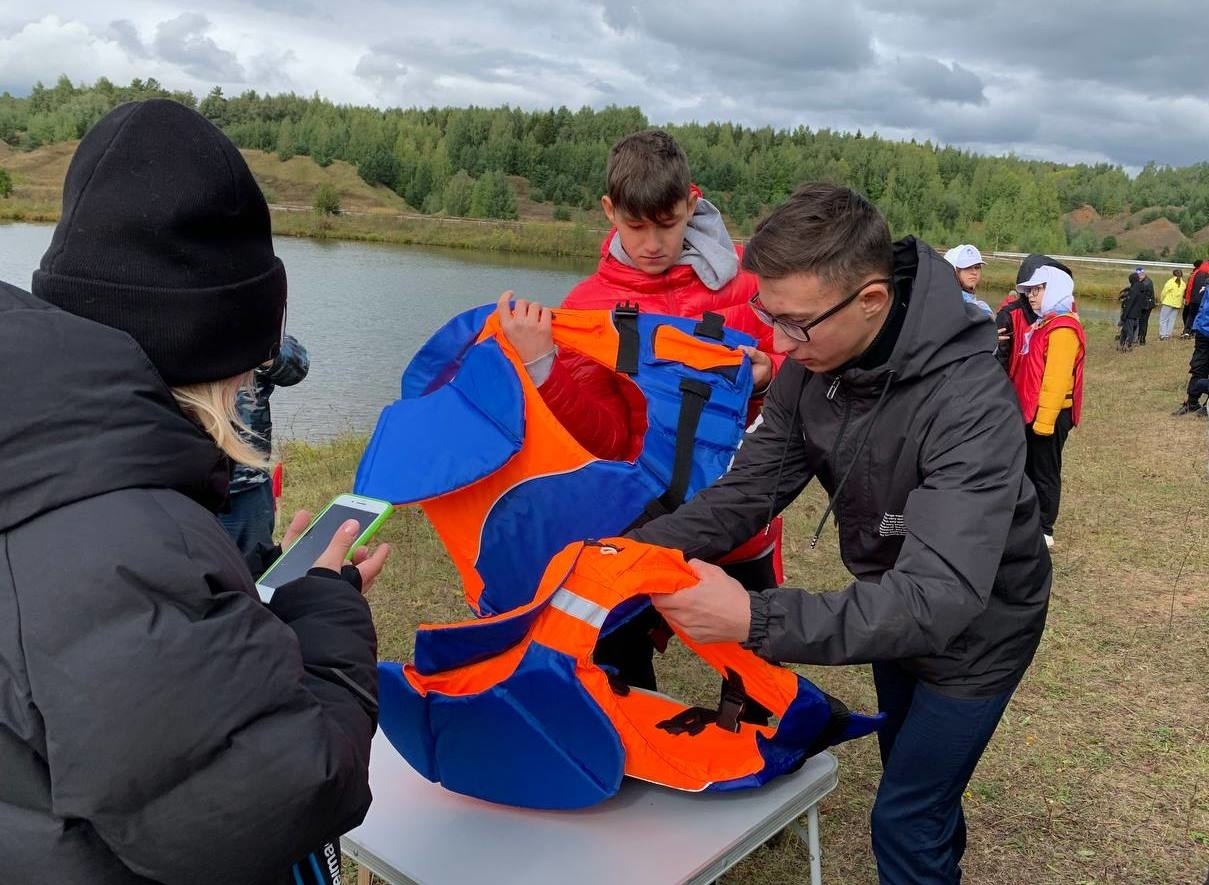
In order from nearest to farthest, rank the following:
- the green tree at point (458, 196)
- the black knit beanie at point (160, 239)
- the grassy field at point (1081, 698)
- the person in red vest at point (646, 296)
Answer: the black knit beanie at point (160, 239) < the person in red vest at point (646, 296) < the grassy field at point (1081, 698) < the green tree at point (458, 196)

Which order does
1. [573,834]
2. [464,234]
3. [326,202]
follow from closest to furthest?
[573,834], [326,202], [464,234]

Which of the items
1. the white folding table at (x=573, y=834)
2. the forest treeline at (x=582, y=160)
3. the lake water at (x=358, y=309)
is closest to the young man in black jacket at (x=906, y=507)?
the white folding table at (x=573, y=834)

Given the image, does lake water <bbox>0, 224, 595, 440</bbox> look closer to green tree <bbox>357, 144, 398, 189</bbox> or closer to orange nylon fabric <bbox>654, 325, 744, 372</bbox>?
orange nylon fabric <bbox>654, 325, 744, 372</bbox>

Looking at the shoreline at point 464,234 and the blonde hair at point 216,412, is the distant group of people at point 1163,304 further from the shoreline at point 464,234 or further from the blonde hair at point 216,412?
the shoreline at point 464,234

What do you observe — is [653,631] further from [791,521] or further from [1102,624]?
[791,521]

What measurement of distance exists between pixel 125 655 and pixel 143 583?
9 cm

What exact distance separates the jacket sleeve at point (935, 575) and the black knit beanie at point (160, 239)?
4.14ft

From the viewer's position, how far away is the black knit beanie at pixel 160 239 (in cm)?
127

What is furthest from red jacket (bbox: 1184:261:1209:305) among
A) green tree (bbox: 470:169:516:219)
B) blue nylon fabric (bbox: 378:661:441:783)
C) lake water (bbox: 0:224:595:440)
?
green tree (bbox: 470:169:516:219)

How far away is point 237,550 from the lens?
4.19 feet

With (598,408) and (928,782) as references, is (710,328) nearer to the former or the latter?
(598,408)

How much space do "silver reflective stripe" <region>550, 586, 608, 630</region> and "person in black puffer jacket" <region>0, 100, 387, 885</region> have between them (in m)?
0.92

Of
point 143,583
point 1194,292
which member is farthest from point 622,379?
point 1194,292

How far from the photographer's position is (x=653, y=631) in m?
2.93
